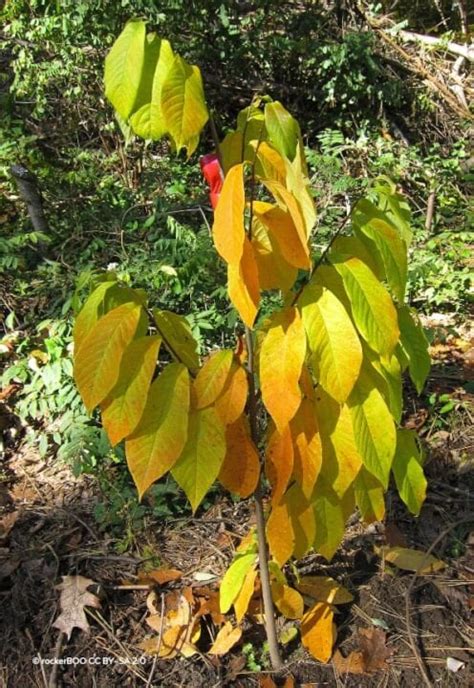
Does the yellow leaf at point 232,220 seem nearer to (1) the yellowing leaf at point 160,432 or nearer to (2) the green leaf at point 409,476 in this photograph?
(1) the yellowing leaf at point 160,432

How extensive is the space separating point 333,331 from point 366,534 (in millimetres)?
1295

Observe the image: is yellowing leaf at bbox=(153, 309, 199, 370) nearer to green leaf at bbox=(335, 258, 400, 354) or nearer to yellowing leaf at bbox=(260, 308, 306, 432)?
yellowing leaf at bbox=(260, 308, 306, 432)

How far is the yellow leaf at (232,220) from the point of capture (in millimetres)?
748

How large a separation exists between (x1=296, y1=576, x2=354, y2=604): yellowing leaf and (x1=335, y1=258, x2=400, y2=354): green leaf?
1.01 metres

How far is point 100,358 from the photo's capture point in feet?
2.82

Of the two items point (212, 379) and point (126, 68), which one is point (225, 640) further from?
point (126, 68)

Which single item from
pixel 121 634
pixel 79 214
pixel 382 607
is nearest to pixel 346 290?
pixel 382 607

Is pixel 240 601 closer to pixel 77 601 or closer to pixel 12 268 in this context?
pixel 77 601

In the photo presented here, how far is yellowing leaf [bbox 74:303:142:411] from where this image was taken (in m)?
0.85

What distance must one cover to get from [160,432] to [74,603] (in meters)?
1.06

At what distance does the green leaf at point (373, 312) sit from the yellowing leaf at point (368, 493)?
15.0 inches

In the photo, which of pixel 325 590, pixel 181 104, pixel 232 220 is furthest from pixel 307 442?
pixel 325 590

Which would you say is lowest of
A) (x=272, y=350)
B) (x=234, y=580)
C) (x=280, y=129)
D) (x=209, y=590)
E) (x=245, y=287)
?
(x=209, y=590)

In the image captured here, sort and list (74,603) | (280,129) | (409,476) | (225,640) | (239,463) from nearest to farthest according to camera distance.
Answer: (280,129) → (239,463) → (409,476) → (225,640) → (74,603)
